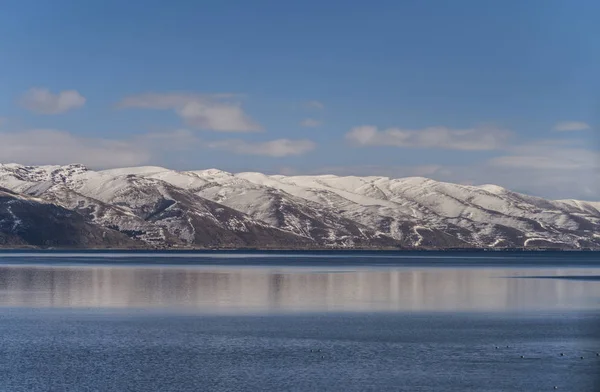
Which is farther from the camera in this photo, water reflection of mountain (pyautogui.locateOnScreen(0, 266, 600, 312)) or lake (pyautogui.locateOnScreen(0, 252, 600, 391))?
water reflection of mountain (pyautogui.locateOnScreen(0, 266, 600, 312))

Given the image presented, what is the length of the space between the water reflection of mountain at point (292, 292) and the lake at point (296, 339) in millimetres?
290

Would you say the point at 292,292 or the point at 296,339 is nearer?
the point at 296,339

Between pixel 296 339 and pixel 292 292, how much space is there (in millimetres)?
46751

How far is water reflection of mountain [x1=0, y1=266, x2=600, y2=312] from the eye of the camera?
91875 mm

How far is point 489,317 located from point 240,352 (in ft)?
101

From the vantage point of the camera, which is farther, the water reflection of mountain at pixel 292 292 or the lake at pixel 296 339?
the water reflection of mountain at pixel 292 292

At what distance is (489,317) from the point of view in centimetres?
8056

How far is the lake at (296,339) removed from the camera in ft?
155

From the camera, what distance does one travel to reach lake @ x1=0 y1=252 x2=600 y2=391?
47.4 meters

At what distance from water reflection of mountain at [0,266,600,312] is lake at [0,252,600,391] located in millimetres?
290

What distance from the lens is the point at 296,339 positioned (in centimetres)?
6353

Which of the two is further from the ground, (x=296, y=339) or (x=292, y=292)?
(x=292, y=292)

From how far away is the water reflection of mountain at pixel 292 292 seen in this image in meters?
91.9

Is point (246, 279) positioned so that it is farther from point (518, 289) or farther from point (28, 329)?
point (28, 329)
